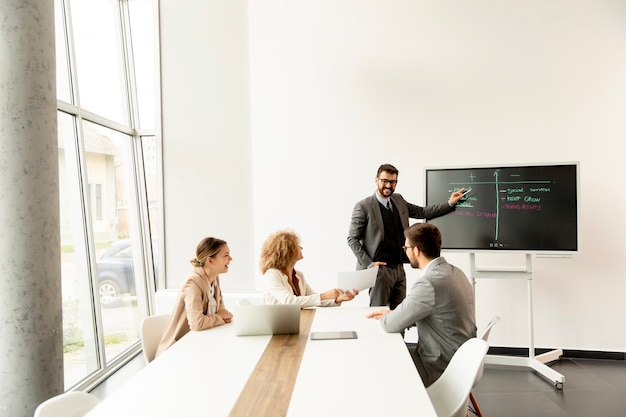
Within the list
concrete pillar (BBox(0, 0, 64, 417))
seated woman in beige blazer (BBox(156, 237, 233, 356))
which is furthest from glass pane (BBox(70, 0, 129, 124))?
seated woman in beige blazer (BBox(156, 237, 233, 356))

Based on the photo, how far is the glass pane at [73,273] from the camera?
4.18 m

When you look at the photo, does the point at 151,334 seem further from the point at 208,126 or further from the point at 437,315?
the point at 208,126

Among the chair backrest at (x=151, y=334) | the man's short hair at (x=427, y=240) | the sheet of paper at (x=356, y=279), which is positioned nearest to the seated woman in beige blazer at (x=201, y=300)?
the chair backrest at (x=151, y=334)

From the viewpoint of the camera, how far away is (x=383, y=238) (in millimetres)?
4172

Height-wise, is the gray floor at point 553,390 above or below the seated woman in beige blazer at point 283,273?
below

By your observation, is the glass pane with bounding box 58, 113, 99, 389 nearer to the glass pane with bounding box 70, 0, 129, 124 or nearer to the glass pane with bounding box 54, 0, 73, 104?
the glass pane with bounding box 54, 0, 73, 104

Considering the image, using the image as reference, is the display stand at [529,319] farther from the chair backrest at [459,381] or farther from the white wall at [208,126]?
the white wall at [208,126]

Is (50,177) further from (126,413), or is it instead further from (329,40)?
(329,40)

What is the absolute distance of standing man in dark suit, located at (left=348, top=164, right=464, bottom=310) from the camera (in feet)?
13.5

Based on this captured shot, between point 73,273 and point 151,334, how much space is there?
1.59 m

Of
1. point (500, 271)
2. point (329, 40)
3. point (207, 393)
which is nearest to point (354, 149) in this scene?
point (329, 40)

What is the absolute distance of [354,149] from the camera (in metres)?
5.11

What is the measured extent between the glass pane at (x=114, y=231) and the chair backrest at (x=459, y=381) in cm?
343

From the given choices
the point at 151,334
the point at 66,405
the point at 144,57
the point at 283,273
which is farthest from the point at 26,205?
the point at 144,57
